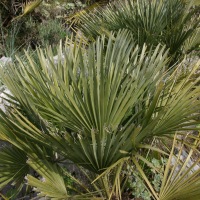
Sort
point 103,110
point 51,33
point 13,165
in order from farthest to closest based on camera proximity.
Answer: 1. point 51,33
2. point 13,165
3. point 103,110

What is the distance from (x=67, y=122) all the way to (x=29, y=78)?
422 millimetres

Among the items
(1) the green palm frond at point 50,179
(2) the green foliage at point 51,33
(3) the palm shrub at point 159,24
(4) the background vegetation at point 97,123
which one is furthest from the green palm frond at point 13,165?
(2) the green foliage at point 51,33

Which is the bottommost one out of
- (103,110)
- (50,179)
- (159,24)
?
(50,179)

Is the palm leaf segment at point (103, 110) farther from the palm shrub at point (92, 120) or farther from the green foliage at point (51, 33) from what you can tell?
the green foliage at point (51, 33)

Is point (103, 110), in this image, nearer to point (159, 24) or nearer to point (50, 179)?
point (50, 179)

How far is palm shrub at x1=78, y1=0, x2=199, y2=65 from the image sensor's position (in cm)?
337

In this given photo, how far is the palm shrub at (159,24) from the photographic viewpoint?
133 inches

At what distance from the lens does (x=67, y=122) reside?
6.19 feet

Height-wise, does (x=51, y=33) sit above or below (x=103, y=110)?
below

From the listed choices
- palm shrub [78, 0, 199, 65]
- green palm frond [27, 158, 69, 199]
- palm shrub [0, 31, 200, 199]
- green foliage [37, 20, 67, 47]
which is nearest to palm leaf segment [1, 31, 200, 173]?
palm shrub [0, 31, 200, 199]

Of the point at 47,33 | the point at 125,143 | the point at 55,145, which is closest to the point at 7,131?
the point at 55,145

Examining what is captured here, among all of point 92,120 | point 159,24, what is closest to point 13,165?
point 92,120

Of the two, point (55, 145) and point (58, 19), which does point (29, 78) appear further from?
point (58, 19)

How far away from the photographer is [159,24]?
3.39 meters
